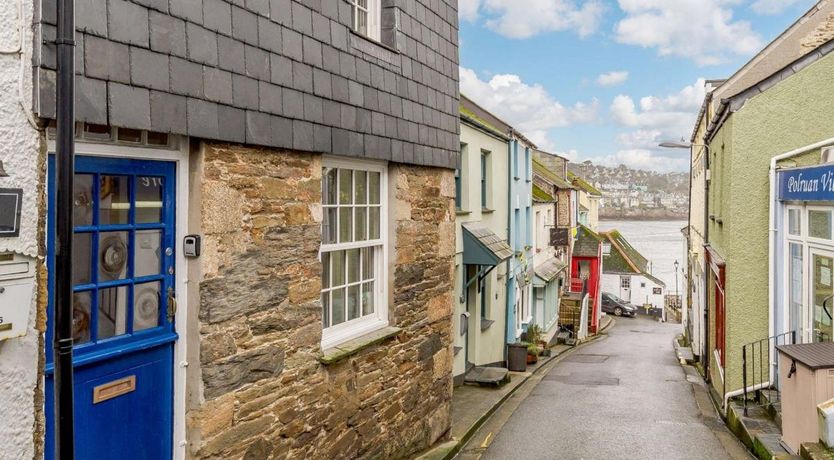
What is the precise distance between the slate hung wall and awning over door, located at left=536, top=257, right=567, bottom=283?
16697 mm

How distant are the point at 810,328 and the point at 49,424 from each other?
8.26m

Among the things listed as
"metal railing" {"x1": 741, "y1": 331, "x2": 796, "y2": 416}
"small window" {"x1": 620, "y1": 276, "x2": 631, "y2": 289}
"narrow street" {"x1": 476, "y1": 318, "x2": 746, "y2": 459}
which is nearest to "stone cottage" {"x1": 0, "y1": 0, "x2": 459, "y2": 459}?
"narrow street" {"x1": 476, "y1": 318, "x2": 746, "y2": 459}

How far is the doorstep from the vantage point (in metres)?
8.30

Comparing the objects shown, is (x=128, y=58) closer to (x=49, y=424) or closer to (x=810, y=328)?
(x=49, y=424)

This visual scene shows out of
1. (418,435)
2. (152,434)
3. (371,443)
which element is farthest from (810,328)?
(152,434)

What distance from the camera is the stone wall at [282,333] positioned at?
459 centimetres

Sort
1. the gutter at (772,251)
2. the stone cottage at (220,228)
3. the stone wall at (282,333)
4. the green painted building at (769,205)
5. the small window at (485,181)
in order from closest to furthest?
the stone cottage at (220,228)
the stone wall at (282,333)
the green painted building at (769,205)
the gutter at (772,251)
the small window at (485,181)

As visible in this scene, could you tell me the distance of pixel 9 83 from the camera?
10.9 ft

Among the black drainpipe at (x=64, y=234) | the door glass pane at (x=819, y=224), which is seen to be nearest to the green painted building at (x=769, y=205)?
the door glass pane at (x=819, y=224)

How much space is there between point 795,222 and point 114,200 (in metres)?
8.33

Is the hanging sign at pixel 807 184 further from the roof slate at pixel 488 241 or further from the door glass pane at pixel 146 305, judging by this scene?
the door glass pane at pixel 146 305

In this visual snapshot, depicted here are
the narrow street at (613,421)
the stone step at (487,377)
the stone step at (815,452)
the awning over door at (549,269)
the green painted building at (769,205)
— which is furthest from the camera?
the awning over door at (549,269)

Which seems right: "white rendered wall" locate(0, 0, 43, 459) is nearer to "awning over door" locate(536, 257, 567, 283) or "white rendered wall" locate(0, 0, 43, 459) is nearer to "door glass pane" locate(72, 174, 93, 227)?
"door glass pane" locate(72, 174, 93, 227)

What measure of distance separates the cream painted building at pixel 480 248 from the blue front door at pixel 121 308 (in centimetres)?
785
